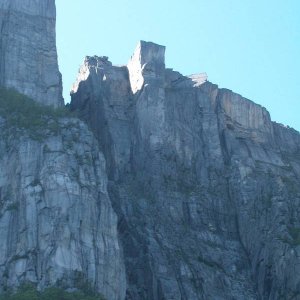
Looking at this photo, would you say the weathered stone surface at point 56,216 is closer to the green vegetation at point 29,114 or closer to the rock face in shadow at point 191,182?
the green vegetation at point 29,114

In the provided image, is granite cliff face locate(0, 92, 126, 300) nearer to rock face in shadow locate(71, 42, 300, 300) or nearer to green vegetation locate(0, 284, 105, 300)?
green vegetation locate(0, 284, 105, 300)

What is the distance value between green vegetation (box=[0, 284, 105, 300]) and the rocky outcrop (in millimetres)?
22296

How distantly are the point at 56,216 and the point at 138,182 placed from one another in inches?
594

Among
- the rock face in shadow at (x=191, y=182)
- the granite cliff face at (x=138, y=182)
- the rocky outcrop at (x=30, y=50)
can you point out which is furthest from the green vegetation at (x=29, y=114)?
the rock face in shadow at (x=191, y=182)

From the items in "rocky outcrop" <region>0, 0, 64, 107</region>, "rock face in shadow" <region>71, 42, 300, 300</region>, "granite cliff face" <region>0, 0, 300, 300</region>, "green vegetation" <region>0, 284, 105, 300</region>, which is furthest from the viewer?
"rocky outcrop" <region>0, 0, 64, 107</region>

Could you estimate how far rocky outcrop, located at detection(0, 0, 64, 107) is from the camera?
99.4 metres

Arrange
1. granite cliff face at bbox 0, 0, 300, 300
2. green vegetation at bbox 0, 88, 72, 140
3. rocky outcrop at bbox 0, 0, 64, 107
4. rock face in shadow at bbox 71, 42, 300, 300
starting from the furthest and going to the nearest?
rocky outcrop at bbox 0, 0, 64, 107, green vegetation at bbox 0, 88, 72, 140, rock face in shadow at bbox 71, 42, 300, 300, granite cliff face at bbox 0, 0, 300, 300

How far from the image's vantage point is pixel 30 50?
3994 inches

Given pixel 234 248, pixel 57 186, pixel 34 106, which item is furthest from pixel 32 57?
pixel 234 248

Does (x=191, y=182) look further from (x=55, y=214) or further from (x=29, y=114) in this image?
(x=55, y=214)

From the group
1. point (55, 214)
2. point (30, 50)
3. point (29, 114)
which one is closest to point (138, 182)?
point (29, 114)

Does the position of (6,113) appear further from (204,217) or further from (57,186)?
(204,217)

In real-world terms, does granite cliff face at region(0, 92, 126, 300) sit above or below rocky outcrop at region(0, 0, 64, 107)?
below

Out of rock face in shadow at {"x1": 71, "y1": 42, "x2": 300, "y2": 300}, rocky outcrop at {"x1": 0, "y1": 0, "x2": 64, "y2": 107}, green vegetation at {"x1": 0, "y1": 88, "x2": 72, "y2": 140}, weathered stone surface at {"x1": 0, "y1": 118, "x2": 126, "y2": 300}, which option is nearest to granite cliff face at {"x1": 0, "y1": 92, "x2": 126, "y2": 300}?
weathered stone surface at {"x1": 0, "y1": 118, "x2": 126, "y2": 300}
